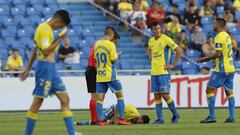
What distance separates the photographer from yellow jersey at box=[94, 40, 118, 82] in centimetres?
1767

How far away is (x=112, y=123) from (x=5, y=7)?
509 inches

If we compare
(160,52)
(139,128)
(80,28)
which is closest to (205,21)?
(80,28)

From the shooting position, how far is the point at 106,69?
17828mm

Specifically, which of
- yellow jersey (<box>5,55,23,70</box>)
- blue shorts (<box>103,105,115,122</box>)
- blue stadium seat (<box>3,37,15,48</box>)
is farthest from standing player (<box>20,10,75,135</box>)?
blue stadium seat (<box>3,37,15,48</box>)

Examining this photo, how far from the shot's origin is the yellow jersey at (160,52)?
18453 millimetres

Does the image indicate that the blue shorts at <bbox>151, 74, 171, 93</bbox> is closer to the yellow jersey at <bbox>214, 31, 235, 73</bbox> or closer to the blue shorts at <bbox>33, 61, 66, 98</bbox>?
the yellow jersey at <bbox>214, 31, 235, 73</bbox>

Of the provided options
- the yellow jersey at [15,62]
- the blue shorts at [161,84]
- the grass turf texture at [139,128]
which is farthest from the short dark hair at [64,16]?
the yellow jersey at [15,62]

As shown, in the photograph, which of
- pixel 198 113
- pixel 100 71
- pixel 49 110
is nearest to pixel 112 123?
pixel 100 71

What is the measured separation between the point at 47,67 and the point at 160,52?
5173 millimetres

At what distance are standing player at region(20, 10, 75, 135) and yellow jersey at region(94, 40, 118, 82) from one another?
381cm

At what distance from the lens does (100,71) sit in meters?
17.9

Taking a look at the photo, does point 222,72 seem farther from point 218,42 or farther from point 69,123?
point 69,123

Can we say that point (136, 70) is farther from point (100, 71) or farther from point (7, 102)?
point (100, 71)

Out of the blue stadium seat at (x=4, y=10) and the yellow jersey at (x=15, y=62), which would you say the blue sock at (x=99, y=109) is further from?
the blue stadium seat at (x=4, y=10)
